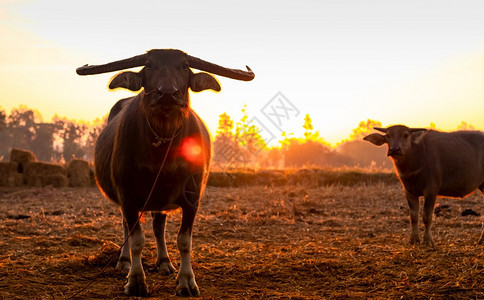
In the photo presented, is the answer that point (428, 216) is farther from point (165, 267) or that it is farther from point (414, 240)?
point (165, 267)

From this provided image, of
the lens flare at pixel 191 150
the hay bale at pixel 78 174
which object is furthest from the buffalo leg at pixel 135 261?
the hay bale at pixel 78 174

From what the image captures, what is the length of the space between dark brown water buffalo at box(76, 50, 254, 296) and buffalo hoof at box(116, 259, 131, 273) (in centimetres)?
91

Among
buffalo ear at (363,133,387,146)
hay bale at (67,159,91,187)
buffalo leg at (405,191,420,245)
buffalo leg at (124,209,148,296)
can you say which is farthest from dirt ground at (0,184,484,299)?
hay bale at (67,159,91,187)

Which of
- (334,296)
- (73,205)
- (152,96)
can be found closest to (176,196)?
(152,96)

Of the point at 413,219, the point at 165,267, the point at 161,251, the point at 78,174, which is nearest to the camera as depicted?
the point at 165,267

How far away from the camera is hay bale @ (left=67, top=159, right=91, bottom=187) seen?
16297 mm

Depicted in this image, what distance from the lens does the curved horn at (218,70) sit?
4.02 meters

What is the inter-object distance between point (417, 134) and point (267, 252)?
328cm

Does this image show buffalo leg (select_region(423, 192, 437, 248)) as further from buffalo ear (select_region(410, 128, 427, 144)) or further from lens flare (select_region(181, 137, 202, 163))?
lens flare (select_region(181, 137, 202, 163))

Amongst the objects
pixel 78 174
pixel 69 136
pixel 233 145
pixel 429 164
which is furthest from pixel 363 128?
pixel 429 164

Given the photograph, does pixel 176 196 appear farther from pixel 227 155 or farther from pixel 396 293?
pixel 227 155

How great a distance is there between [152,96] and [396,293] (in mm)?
2805

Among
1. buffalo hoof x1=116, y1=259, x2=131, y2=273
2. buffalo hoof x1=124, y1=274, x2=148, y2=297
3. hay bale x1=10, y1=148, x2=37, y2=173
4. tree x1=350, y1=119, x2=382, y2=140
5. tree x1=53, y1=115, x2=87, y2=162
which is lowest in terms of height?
buffalo hoof x1=116, y1=259, x2=131, y2=273

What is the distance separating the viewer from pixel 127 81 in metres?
3.80
